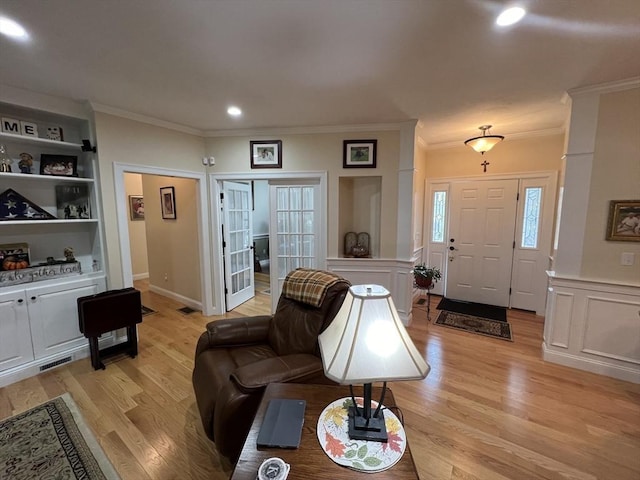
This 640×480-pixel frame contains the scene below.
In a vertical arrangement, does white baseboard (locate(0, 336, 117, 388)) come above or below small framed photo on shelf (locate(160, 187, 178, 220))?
below

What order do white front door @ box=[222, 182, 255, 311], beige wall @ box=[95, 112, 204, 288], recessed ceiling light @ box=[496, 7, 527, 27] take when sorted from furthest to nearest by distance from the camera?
white front door @ box=[222, 182, 255, 311], beige wall @ box=[95, 112, 204, 288], recessed ceiling light @ box=[496, 7, 527, 27]

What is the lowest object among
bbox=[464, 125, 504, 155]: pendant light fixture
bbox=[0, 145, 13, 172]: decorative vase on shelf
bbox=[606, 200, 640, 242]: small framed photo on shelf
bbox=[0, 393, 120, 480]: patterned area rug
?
bbox=[0, 393, 120, 480]: patterned area rug

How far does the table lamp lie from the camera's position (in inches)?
36.9

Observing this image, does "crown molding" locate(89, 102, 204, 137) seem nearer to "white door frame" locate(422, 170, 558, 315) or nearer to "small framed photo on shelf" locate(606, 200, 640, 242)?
"white door frame" locate(422, 170, 558, 315)

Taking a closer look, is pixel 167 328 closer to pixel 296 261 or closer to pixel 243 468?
pixel 296 261

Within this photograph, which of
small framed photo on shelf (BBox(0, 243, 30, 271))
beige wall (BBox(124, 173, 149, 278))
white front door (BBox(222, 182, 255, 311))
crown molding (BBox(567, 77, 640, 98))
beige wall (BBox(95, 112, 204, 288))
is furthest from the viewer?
beige wall (BBox(124, 173, 149, 278))

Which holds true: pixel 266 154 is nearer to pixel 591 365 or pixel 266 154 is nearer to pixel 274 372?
pixel 274 372

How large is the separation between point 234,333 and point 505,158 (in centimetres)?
427

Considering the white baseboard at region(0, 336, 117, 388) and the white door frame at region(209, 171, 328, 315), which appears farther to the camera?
the white door frame at region(209, 171, 328, 315)

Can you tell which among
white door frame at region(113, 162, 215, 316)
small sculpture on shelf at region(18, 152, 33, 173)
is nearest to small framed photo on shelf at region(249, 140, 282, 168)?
white door frame at region(113, 162, 215, 316)

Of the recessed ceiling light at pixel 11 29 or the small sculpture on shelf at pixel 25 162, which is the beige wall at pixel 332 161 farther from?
the recessed ceiling light at pixel 11 29

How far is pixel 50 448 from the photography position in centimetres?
175

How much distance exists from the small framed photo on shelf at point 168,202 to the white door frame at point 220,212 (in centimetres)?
86

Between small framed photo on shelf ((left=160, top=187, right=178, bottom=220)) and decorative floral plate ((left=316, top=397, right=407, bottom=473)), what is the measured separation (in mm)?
3868
